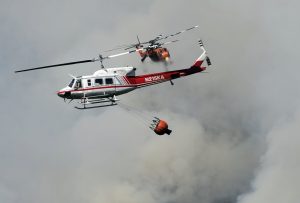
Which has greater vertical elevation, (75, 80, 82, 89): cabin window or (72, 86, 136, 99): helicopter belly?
(75, 80, 82, 89): cabin window

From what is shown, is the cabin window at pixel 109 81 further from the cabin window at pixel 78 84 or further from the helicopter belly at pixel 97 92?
the cabin window at pixel 78 84

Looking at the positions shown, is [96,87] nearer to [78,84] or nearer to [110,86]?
[110,86]

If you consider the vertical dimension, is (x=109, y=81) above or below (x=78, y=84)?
below

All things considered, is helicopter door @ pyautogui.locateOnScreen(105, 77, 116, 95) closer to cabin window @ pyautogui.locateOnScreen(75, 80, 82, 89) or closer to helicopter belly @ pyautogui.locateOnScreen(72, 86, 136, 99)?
helicopter belly @ pyautogui.locateOnScreen(72, 86, 136, 99)

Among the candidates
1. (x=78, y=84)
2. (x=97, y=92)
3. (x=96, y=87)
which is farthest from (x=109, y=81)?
(x=78, y=84)

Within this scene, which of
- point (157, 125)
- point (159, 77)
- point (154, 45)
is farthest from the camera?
point (154, 45)

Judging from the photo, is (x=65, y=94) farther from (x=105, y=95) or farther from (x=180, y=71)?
(x=180, y=71)

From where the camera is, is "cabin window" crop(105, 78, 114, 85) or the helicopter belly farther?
"cabin window" crop(105, 78, 114, 85)

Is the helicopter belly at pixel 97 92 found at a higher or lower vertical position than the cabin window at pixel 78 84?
lower

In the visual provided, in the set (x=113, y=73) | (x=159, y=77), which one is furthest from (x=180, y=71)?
(x=113, y=73)

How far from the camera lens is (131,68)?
427 ft

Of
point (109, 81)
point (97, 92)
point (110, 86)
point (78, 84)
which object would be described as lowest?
point (97, 92)

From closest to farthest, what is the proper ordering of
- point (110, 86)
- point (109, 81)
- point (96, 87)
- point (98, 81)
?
point (96, 87)
point (98, 81)
point (110, 86)
point (109, 81)

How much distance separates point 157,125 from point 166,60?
36968mm
